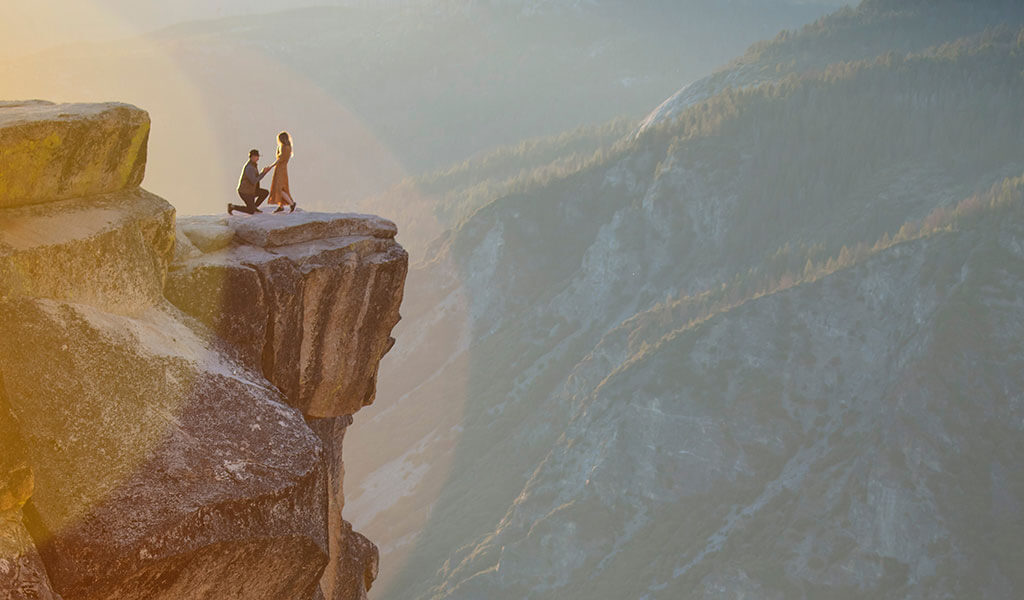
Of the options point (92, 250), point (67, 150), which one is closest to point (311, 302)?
point (92, 250)

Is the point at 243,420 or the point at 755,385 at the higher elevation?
the point at 243,420

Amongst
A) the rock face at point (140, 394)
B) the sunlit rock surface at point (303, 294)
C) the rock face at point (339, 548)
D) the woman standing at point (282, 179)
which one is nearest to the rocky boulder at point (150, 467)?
the rock face at point (140, 394)

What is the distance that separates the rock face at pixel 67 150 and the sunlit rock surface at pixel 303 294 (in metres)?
2.48

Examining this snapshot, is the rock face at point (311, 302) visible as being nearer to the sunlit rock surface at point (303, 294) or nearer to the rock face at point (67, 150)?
the sunlit rock surface at point (303, 294)

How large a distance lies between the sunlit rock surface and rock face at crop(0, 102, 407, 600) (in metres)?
0.06

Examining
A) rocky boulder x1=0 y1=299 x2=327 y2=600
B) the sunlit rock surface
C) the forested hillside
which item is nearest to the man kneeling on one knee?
the sunlit rock surface

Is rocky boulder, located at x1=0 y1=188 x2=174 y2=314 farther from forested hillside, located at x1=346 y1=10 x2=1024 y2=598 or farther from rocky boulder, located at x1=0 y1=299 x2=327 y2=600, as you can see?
forested hillside, located at x1=346 y1=10 x2=1024 y2=598

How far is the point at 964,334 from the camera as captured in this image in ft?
504

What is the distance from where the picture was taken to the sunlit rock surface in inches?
815

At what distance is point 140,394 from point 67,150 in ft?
16.0

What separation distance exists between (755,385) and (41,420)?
156711mm

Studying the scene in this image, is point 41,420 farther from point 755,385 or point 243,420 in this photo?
point 755,385

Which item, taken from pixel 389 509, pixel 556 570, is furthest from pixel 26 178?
pixel 389 509

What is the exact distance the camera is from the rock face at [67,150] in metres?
16.7
